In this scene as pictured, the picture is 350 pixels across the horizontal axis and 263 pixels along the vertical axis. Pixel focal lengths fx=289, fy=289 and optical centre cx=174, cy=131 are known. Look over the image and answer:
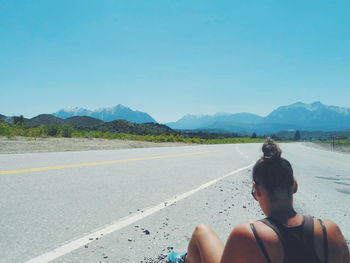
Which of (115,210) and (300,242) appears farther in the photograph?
(115,210)

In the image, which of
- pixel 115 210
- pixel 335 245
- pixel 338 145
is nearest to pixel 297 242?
pixel 335 245

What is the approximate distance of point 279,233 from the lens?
1652 millimetres

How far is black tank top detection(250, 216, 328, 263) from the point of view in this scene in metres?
1.62

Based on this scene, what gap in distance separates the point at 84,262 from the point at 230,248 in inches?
61.4

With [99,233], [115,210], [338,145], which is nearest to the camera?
[99,233]

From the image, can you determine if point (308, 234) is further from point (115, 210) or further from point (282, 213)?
point (115, 210)

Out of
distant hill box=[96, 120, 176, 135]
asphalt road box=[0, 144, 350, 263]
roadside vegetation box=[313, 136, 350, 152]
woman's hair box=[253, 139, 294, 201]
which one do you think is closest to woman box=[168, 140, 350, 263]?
woman's hair box=[253, 139, 294, 201]

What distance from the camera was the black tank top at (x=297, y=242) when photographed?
1618 mm

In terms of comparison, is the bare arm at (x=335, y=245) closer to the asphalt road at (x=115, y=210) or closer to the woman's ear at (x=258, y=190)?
the woman's ear at (x=258, y=190)

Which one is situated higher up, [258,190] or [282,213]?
[258,190]

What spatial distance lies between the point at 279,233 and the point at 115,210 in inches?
128

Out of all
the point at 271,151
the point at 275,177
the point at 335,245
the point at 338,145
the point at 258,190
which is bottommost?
the point at 338,145

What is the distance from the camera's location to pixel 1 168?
25.0 ft

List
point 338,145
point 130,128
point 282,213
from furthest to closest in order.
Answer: point 130,128 → point 338,145 → point 282,213
